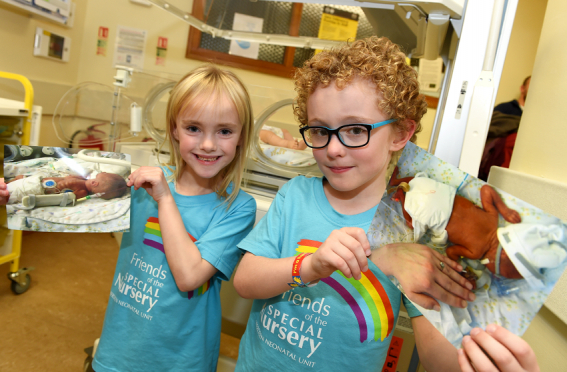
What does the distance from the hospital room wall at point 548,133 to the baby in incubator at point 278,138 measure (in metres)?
0.64

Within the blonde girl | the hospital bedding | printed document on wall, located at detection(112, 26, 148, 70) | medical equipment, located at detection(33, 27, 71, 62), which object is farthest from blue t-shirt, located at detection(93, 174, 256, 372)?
printed document on wall, located at detection(112, 26, 148, 70)

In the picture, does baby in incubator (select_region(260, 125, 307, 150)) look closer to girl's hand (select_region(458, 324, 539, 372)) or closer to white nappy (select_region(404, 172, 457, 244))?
white nappy (select_region(404, 172, 457, 244))

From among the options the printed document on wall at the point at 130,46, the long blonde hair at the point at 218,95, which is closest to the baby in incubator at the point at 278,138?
the long blonde hair at the point at 218,95

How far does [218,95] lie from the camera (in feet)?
2.73

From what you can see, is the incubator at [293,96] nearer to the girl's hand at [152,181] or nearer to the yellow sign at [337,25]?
the girl's hand at [152,181]

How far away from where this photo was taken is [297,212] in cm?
73

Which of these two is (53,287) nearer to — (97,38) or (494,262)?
(97,38)

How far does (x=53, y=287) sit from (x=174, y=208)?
4.66 feet

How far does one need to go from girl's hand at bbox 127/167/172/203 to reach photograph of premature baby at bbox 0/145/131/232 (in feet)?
0.12

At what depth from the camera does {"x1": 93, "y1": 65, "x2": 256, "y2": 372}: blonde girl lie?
2.63 ft

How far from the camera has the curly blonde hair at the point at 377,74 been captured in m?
0.63

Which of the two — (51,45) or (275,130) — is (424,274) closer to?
(275,130)

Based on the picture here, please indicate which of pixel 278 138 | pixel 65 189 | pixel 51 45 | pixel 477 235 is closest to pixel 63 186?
pixel 65 189

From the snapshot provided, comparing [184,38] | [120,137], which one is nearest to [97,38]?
[184,38]
